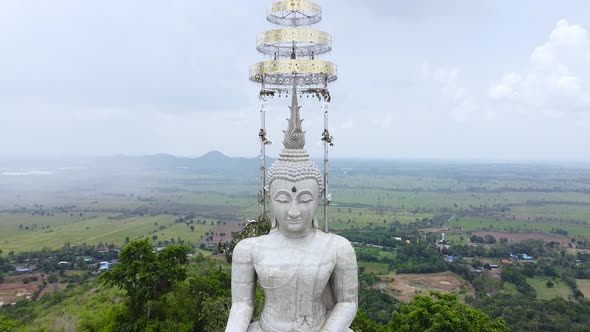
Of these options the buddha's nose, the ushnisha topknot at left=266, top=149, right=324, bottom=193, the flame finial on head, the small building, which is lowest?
the small building

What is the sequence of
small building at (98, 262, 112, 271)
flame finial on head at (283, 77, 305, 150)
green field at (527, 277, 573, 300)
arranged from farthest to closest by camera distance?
Answer: small building at (98, 262, 112, 271) < green field at (527, 277, 573, 300) < flame finial on head at (283, 77, 305, 150)

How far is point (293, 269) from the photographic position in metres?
7.09

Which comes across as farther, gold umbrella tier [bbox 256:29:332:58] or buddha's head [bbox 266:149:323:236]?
gold umbrella tier [bbox 256:29:332:58]

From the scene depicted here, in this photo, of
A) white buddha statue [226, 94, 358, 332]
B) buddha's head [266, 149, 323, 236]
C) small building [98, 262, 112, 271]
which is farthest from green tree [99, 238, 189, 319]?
small building [98, 262, 112, 271]

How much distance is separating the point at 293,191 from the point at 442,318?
937 cm

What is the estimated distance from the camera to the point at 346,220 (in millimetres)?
92125

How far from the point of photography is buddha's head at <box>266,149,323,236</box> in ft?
23.4

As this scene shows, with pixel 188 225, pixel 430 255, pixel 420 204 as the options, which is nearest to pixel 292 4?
pixel 430 255

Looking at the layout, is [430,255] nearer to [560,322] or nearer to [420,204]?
[560,322]

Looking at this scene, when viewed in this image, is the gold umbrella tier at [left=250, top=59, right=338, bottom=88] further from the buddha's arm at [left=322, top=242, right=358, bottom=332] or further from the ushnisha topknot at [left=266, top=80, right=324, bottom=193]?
the buddha's arm at [left=322, top=242, right=358, bottom=332]

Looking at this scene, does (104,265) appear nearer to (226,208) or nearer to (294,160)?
(294,160)

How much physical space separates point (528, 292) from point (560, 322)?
13.6 m

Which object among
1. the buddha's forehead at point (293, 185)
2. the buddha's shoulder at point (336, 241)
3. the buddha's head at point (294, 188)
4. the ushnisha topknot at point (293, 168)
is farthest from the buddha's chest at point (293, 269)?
the ushnisha topknot at point (293, 168)

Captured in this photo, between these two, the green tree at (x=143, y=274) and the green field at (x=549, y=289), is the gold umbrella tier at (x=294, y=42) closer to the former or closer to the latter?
the green tree at (x=143, y=274)
